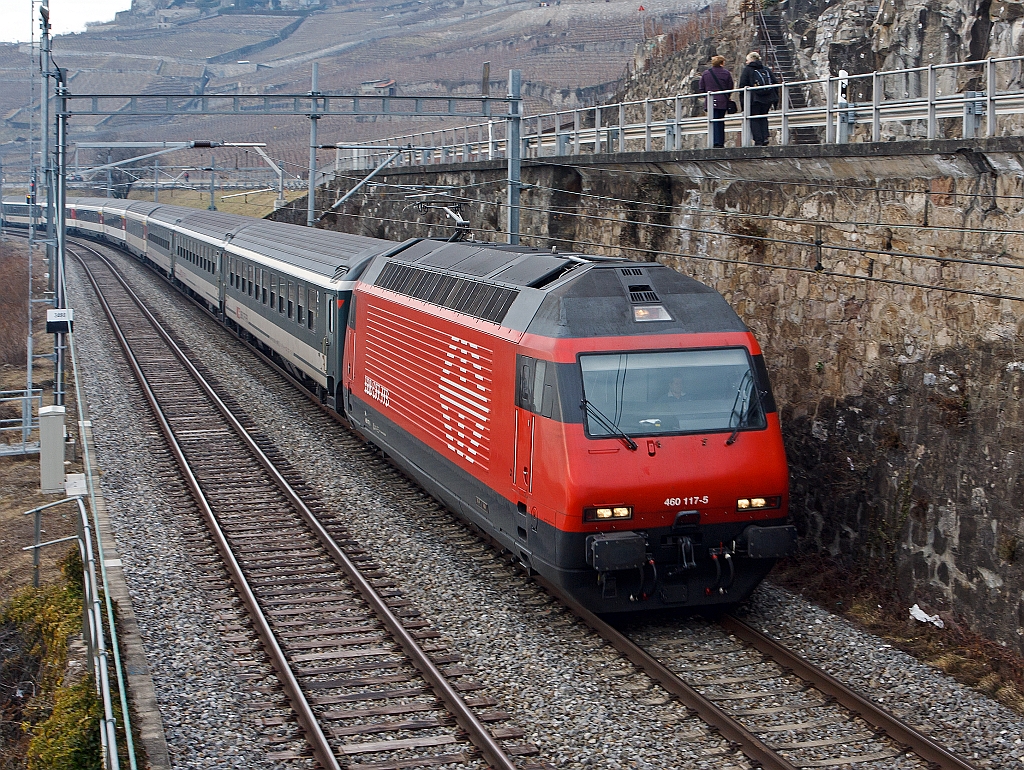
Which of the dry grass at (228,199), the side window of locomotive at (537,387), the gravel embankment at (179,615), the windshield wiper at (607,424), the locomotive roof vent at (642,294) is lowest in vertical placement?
the gravel embankment at (179,615)

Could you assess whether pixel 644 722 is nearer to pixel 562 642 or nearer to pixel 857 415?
pixel 562 642

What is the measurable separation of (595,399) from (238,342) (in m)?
20.5

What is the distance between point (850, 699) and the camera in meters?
8.66

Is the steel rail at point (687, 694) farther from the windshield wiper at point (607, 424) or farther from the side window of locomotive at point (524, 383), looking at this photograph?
the side window of locomotive at point (524, 383)

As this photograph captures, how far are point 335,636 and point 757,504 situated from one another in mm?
3846

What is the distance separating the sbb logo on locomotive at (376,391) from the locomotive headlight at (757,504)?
6.26 m

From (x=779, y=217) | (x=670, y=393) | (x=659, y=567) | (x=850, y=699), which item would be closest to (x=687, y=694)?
(x=850, y=699)

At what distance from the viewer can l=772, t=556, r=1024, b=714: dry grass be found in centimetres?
936

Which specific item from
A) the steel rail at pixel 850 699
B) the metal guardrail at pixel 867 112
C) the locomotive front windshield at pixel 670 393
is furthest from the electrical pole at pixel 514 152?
the steel rail at pixel 850 699

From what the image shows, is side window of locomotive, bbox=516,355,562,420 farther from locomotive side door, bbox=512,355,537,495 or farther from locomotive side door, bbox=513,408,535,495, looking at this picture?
locomotive side door, bbox=513,408,535,495

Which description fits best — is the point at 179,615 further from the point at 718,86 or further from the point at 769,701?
the point at 718,86

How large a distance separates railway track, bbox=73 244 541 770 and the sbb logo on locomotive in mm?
1623

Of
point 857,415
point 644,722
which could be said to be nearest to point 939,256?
point 857,415

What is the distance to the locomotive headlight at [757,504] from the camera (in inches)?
391
